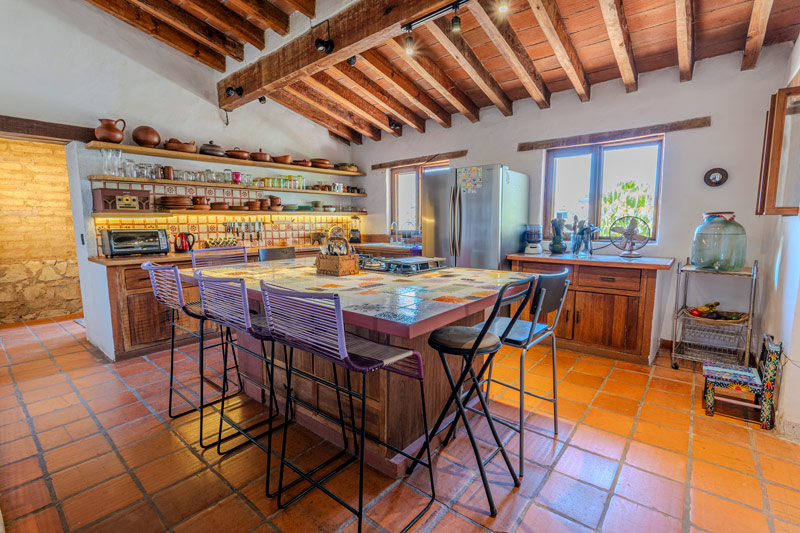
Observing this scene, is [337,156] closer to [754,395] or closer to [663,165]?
[663,165]

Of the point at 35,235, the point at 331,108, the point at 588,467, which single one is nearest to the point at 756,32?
the point at 588,467

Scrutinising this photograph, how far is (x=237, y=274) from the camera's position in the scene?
2.43 m

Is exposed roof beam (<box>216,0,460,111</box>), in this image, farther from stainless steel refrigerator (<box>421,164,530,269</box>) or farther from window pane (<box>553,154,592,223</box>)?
window pane (<box>553,154,592,223</box>)

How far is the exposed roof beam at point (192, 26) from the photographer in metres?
3.56

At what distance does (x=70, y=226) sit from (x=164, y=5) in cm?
345

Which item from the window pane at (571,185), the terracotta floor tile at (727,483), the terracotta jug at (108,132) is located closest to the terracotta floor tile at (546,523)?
the terracotta floor tile at (727,483)

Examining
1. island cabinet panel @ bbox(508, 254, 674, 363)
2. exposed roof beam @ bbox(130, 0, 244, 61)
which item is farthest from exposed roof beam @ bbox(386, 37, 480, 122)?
island cabinet panel @ bbox(508, 254, 674, 363)

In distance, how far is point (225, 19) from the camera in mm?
3604

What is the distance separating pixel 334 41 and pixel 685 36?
→ 2835mm

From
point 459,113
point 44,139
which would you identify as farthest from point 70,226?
point 459,113

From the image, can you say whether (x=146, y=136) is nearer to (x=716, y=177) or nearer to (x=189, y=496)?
(x=189, y=496)

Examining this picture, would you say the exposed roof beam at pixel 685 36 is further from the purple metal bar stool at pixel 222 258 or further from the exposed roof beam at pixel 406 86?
the purple metal bar stool at pixel 222 258

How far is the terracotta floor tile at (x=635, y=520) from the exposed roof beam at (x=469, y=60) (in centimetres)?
341

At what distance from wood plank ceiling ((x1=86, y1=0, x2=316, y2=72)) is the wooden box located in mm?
2326
